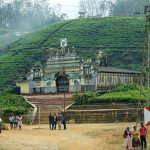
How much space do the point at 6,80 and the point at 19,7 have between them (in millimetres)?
105076

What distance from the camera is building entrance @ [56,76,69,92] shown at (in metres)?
60.7

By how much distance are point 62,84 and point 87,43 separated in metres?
39.1

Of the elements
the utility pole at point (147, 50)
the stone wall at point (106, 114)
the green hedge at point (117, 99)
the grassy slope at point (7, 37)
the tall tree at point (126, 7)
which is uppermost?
the tall tree at point (126, 7)

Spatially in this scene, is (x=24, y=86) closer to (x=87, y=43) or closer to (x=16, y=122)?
(x=16, y=122)

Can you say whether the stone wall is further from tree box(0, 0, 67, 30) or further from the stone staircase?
tree box(0, 0, 67, 30)

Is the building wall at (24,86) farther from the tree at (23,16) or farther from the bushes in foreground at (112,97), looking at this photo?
the tree at (23,16)

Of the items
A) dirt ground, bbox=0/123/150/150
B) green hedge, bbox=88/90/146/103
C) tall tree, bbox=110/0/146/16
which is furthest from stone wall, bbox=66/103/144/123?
tall tree, bbox=110/0/146/16

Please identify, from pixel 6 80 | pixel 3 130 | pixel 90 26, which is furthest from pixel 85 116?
pixel 90 26

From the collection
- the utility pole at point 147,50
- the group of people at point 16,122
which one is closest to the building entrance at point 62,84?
the group of people at point 16,122

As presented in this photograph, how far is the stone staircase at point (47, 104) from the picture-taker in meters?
45.7

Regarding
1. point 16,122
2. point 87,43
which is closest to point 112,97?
point 16,122

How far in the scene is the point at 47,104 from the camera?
50.1 m

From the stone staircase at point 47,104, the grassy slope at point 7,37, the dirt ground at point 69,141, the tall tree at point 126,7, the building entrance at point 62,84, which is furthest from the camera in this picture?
the grassy slope at point 7,37

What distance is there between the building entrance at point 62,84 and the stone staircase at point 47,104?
4.11 metres
